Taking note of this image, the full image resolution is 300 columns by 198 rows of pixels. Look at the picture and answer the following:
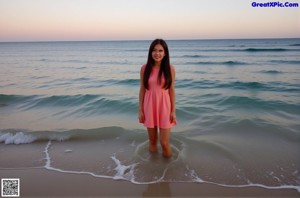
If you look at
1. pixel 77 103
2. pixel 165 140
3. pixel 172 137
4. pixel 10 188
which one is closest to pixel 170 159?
pixel 165 140

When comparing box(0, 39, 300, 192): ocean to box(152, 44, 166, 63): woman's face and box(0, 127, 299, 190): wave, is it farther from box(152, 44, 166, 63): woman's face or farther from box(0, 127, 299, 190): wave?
box(152, 44, 166, 63): woman's face

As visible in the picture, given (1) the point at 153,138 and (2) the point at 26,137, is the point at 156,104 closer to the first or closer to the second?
(1) the point at 153,138

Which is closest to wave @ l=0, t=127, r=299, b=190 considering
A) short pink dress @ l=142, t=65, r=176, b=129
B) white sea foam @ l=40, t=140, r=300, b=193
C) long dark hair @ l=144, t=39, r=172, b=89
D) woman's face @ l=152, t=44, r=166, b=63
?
white sea foam @ l=40, t=140, r=300, b=193

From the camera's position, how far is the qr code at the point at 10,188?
3150 millimetres

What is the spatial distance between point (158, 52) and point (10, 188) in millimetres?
2491

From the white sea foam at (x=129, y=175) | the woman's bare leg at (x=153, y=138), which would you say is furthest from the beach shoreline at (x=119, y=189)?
the woman's bare leg at (x=153, y=138)

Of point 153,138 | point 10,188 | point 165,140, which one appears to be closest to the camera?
point 10,188

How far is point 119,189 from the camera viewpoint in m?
3.26

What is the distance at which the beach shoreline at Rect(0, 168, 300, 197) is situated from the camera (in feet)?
10.3

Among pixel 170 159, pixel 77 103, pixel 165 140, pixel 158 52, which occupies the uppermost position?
pixel 158 52

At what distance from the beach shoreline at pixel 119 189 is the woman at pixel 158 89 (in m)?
0.74

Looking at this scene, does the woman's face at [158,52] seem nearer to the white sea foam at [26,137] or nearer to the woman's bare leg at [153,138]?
the woman's bare leg at [153,138]

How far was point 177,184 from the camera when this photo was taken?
334 centimetres

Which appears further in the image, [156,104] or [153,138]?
[153,138]
